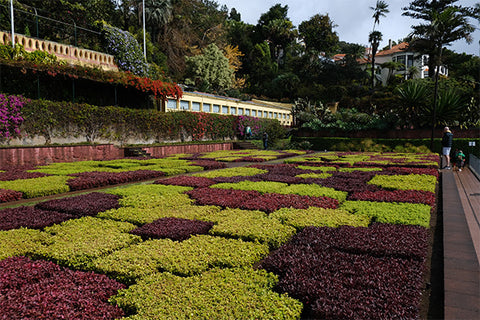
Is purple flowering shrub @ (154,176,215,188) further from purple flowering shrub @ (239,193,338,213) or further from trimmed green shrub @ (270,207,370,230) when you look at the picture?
trimmed green shrub @ (270,207,370,230)

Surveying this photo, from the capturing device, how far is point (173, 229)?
4.29 meters

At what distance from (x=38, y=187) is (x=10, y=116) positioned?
929cm

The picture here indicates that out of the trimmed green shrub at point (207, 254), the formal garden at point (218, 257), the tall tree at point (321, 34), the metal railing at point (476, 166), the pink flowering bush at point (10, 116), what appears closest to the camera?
the formal garden at point (218, 257)

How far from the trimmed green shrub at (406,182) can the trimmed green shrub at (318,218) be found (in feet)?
9.45

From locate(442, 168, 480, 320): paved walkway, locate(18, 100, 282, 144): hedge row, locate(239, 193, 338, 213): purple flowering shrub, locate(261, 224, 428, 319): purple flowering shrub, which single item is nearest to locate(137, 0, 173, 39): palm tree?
locate(18, 100, 282, 144): hedge row

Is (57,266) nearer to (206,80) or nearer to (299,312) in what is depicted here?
(299,312)

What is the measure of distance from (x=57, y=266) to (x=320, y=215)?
141 inches

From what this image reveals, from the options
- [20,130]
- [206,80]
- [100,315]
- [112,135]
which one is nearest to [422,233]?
[100,315]

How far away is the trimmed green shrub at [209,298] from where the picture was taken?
2.36 m

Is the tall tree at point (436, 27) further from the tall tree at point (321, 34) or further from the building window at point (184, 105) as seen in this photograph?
the building window at point (184, 105)

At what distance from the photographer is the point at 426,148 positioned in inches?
869

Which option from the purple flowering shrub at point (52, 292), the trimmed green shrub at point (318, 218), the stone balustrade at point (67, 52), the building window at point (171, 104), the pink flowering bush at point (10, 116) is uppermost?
the stone balustrade at point (67, 52)

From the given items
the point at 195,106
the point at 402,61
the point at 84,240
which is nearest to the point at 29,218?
the point at 84,240

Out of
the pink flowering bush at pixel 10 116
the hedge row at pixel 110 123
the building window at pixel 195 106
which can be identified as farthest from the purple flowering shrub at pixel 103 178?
the building window at pixel 195 106
